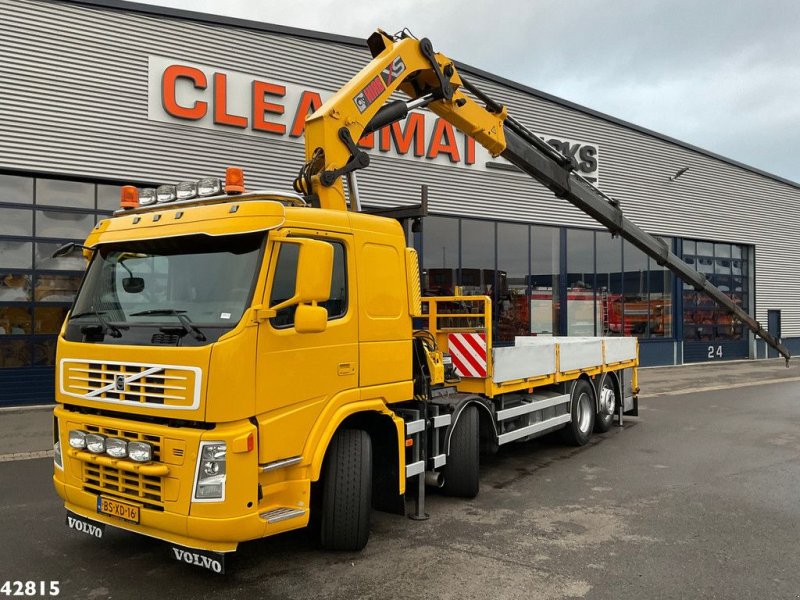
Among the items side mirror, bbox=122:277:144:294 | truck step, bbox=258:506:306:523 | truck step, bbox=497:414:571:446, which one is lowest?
truck step, bbox=497:414:571:446

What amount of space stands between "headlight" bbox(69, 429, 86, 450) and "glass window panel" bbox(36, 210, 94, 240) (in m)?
9.30

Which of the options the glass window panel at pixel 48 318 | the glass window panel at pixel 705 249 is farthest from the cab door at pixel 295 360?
the glass window panel at pixel 705 249

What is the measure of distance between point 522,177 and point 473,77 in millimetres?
3289

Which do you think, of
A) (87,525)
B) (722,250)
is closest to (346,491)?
(87,525)

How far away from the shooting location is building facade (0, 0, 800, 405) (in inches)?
469

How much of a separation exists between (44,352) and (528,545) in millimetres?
10827

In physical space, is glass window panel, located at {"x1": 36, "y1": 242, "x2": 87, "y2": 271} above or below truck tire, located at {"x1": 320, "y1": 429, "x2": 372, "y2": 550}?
above

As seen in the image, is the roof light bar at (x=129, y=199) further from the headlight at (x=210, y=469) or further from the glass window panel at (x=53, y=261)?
the glass window panel at (x=53, y=261)

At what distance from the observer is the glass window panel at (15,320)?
38.7 ft

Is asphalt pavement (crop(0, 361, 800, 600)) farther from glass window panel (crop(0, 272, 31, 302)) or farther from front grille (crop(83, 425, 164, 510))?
glass window panel (crop(0, 272, 31, 302))

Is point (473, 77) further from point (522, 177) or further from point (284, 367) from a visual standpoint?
point (284, 367)

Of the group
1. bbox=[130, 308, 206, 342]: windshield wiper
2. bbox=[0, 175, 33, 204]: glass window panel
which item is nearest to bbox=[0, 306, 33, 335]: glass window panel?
bbox=[0, 175, 33, 204]: glass window panel

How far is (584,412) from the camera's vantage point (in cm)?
941

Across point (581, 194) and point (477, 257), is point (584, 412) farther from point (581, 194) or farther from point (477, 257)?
point (477, 257)
